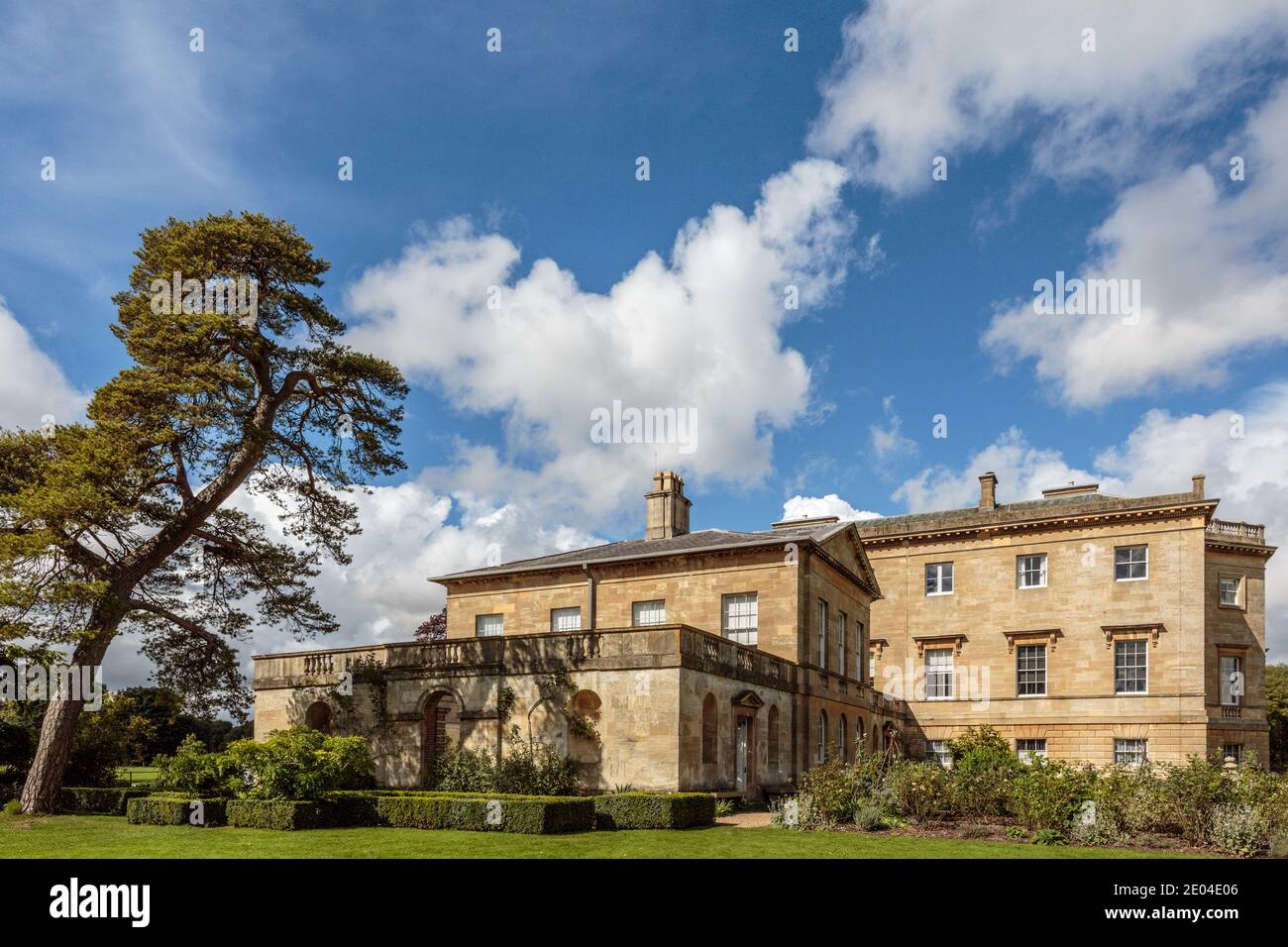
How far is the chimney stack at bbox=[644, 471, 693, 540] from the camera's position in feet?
125

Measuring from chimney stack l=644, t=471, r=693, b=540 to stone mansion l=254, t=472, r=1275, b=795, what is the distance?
107 mm

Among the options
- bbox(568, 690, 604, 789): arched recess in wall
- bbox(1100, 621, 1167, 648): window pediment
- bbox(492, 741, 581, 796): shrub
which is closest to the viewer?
bbox(492, 741, 581, 796): shrub

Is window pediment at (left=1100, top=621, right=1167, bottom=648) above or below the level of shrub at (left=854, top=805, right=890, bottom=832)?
above

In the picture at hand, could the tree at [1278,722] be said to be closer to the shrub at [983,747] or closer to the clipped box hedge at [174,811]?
the shrub at [983,747]

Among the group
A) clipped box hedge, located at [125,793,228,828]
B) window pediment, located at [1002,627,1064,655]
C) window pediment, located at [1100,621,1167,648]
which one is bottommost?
clipped box hedge, located at [125,793,228,828]

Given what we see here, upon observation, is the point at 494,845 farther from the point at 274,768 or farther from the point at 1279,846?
the point at 1279,846

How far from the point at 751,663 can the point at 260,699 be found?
16628 millimetres

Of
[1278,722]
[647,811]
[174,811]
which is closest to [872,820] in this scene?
[647,811]

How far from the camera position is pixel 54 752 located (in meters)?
24.3

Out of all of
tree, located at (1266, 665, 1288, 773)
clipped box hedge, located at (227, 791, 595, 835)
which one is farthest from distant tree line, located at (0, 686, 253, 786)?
tree, located at (1266, 665, 1288, 773)

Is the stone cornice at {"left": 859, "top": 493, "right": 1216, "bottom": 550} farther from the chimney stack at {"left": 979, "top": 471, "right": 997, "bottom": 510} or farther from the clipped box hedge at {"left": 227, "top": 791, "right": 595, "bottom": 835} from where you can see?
the clipped box hedge at {"left": 227, "top": 791, "right": 595, "bottom": 835}

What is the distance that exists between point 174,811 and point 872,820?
1540 centimetres
